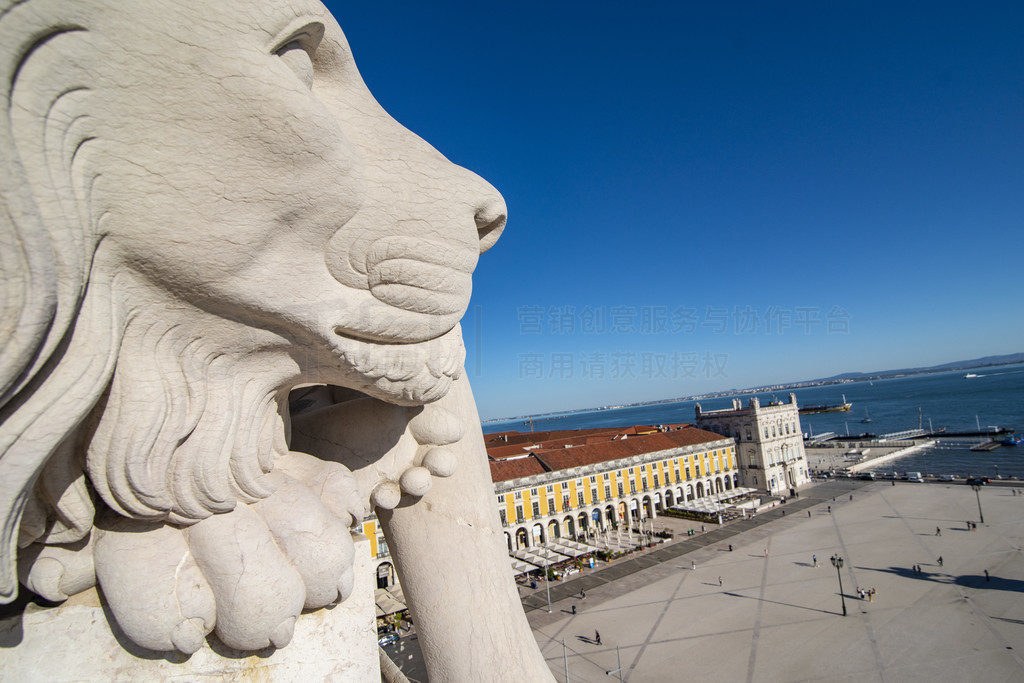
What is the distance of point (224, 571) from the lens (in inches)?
70.6

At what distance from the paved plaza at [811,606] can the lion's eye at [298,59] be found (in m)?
18.4

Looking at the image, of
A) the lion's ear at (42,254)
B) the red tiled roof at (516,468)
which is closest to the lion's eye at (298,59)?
the lion's ear at (42,254)

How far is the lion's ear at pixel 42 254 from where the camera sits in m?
1.18

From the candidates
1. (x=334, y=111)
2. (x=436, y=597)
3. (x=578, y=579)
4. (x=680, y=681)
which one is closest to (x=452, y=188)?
(x=334, y=111)

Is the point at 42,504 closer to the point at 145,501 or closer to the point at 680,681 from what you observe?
the point at 145,501

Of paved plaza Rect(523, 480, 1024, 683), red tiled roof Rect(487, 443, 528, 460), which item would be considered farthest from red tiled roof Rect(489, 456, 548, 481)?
paved plaza Rect(523, 480, 1024, 683)

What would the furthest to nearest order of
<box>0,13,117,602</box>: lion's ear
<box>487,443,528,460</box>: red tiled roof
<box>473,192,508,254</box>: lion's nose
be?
<box>487,443,528,460</box>: red tiled roof → <box>473,192,508,254</box>: lion's nose → <box>0,13,117,602</box>: lion's ear

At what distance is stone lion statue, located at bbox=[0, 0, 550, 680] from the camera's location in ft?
4.19

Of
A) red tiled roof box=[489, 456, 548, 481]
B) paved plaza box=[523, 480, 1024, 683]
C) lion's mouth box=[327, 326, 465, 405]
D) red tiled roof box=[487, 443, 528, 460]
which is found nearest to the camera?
lion's mouth box=[327, 326, 465, 405]

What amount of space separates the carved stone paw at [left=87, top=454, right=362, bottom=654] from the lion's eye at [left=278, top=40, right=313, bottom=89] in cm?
147

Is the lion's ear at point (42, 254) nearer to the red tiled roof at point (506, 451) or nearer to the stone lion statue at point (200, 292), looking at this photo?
the stone lion statue at point (200, 292)

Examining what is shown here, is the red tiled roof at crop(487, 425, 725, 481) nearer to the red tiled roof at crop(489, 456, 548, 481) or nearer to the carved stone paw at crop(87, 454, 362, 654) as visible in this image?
the red tiled roof at crop(489, 456, 548, 481)

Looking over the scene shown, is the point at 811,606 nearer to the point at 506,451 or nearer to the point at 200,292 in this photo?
the point at 506,451

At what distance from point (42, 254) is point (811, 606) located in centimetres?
2530
